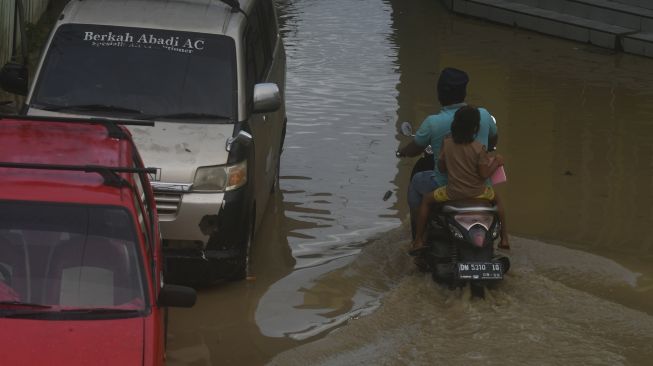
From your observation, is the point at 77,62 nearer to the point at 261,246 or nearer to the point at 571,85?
the point at 261,246

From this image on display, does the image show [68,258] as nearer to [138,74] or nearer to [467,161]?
[467,161]

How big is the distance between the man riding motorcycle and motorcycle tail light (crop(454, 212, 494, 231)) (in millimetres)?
442

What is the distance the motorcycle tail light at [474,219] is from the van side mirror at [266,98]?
2.06 metres

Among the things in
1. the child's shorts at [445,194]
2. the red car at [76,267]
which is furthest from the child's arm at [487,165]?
the red car at [76,267]

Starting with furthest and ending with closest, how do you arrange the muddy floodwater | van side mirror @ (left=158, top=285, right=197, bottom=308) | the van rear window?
the van rear window < the muddy floodwater < van side mirror @ (left=158, top=285, right=197, bottom=308)

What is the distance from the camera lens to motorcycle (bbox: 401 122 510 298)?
904 centimetres

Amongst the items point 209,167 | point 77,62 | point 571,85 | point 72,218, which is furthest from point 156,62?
point 571,85

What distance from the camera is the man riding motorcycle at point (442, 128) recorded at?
31.8 ft

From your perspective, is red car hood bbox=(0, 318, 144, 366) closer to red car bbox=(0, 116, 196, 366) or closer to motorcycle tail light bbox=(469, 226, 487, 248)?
→ red car bbox=(0, 116, 196, 366)

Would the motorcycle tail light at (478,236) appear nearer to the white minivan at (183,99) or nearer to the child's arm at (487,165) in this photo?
the child's arm at (487,165)

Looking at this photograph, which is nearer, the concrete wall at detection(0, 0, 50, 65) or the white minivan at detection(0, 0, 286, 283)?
the white minivan at detection(0, 0, 286, 283)

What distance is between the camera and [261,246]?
1152cm

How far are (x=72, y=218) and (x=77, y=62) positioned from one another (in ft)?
13.1

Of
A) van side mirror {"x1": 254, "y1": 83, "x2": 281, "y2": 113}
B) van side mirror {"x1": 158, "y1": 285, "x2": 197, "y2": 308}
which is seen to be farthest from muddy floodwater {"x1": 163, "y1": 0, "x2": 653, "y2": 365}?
van side mirror {"x1": 158, "y1": 285, "x2": 197, "y2": 308}
